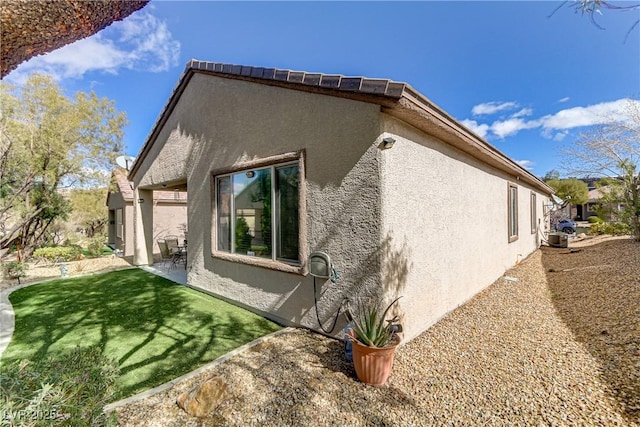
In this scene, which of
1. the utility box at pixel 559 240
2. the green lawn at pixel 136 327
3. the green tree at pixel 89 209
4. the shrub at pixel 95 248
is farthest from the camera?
the green tree at pixel 89 209

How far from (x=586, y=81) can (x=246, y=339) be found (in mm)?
19800

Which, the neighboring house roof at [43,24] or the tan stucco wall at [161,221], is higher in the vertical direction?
the neighboring house roof at [43,24]

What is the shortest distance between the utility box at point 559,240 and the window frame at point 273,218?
1879 centimetres

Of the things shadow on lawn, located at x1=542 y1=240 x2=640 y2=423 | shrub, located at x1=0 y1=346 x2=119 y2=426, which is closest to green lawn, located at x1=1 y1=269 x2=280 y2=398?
shrub, located at x1=0 y1=346 x2=119 y2=426

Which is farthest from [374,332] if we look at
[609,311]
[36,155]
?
[36,155]

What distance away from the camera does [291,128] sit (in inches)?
→ 223

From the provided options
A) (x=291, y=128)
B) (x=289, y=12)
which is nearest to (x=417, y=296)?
(x=291, y=128)

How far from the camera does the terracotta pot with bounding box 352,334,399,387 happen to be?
12.0ft

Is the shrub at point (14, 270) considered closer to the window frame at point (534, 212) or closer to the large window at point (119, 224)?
Answer: the large window at point (119, 224)

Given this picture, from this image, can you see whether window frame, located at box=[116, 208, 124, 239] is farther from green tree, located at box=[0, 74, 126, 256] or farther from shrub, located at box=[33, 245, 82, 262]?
shrub, located at box=[33, 245, 82, 262]

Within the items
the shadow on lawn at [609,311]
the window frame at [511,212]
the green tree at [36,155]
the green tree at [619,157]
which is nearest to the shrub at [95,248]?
the green tree at [36,155]

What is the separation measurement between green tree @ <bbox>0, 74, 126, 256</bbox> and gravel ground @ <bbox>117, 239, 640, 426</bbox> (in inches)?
580

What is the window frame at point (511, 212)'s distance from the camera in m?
10.6

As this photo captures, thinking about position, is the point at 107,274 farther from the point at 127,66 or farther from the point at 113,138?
the point at 113,138
